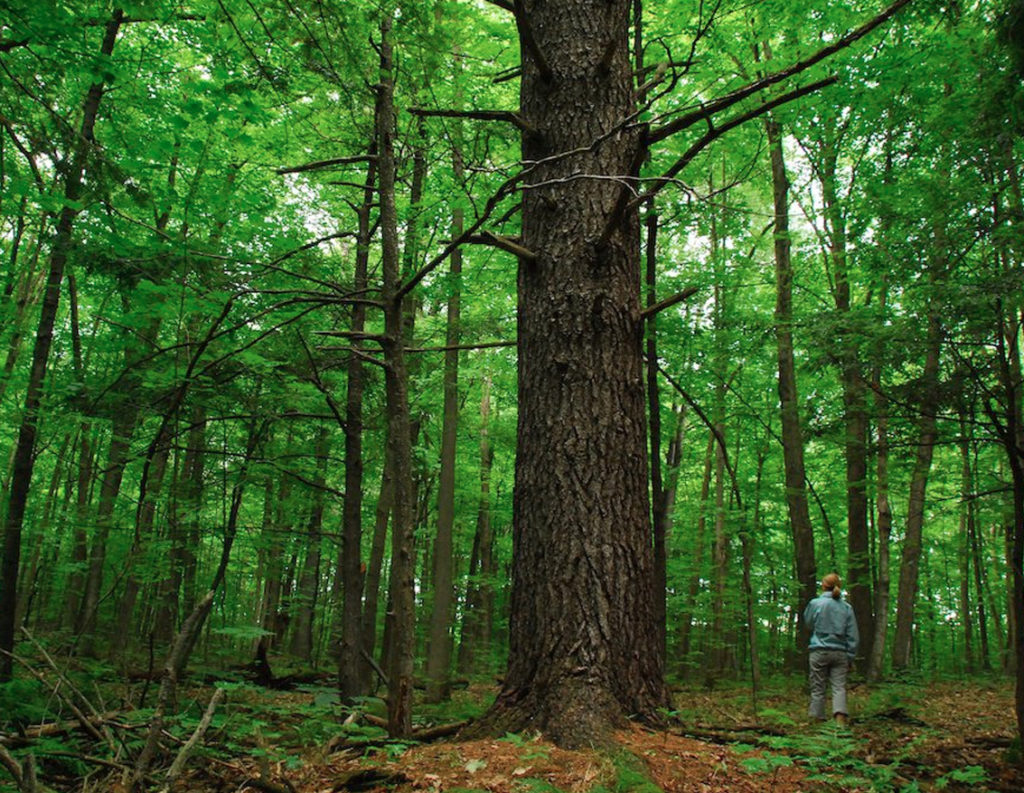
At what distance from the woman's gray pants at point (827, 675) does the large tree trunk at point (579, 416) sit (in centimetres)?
516

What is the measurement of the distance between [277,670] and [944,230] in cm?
1243

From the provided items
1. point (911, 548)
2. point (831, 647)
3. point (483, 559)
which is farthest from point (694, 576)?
point (831, 647)

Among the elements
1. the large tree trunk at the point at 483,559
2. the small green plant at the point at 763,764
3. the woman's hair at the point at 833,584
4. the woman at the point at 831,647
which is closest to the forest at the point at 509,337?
the small green plant at the point at 763,764

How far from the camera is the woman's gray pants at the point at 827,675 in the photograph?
727 cm

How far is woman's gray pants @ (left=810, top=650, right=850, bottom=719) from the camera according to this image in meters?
7.27

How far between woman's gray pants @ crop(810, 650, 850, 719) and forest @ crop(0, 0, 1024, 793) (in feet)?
1.10

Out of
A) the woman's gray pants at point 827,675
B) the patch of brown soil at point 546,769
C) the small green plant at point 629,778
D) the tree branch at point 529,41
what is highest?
the tree branch at point 529,41

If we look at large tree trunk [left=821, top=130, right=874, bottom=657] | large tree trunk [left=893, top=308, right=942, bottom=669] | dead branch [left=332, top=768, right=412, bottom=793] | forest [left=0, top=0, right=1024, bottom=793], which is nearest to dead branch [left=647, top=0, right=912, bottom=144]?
forest [left=0, top=0, right=1024, bottom=793]

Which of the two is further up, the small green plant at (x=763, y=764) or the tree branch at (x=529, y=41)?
the tree branch at (x=529, y=41)

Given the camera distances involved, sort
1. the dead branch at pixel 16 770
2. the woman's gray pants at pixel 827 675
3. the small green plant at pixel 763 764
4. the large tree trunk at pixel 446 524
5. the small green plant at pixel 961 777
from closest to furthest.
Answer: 1. the dead branch at pixel 16 770
2. the small green plant at pixel 763 764
3. the small green plant at pixel 961 777
4. the woman's gray pants at pixel 827 675
5. the large tree trunk at pixel 446 524

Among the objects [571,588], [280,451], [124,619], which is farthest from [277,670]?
[571,588]

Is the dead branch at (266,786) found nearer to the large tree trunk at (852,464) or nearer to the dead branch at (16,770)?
the dead branch at (16,770)

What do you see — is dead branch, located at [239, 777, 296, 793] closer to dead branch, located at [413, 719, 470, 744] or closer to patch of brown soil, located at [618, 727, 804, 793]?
dead branch, located at [413, 719, 470, 744]

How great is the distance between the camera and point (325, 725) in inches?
153
